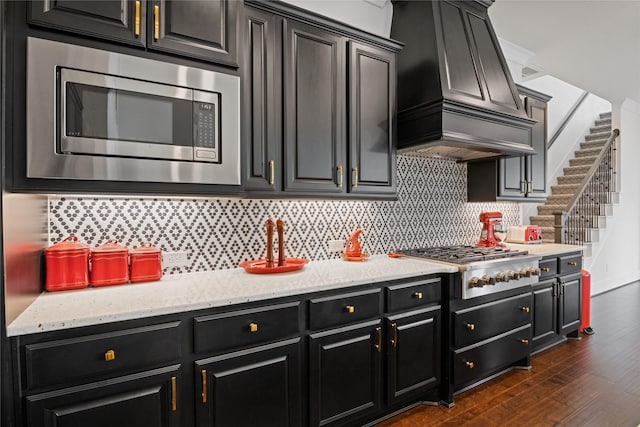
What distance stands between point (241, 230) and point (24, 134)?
1.26 meters

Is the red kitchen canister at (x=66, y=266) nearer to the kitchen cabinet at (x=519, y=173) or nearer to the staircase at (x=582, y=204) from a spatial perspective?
the kitchen cabinet at (x=519, y=173)

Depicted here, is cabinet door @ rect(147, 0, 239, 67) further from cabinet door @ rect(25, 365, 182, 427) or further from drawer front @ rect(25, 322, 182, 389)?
cabinet door @ rect(25, 365, 182, 427)

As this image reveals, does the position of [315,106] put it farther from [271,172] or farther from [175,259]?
[175,259]

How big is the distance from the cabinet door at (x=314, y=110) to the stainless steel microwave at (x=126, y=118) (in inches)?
17.6

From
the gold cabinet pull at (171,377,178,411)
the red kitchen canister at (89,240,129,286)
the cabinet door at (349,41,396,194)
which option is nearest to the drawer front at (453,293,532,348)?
the cabinet door at (349,41,396,194)

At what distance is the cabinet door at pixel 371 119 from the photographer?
240 cm

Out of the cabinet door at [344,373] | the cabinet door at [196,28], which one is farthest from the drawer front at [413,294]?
the cabinet door at [196,28]

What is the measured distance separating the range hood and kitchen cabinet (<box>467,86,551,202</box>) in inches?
17.5

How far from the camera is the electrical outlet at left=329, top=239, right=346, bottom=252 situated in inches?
108

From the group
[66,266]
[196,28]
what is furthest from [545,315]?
[66,266]

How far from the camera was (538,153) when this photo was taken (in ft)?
12.3

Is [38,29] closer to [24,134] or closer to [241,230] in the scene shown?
[24,134]

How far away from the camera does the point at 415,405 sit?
2.41m

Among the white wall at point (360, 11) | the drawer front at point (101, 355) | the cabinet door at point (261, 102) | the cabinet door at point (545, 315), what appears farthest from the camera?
the cabinet door at point (545, 315)
